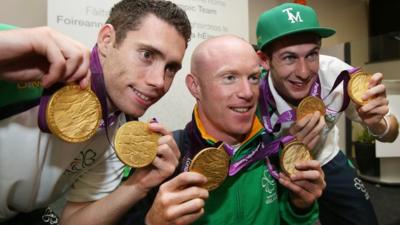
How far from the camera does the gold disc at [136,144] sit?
34.1 inches

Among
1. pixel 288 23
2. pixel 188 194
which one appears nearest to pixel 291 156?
pixel 188 194

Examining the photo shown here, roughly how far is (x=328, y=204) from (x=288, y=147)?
96 centimetres

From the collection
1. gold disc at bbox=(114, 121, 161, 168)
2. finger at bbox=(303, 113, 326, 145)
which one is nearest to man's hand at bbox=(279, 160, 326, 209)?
finger at bbox=(303, 113, 326, 145)

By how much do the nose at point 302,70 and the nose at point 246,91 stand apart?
349 mm

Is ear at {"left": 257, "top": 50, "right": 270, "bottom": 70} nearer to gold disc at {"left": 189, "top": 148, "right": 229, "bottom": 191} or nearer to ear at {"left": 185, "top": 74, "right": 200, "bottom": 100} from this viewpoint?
ear at {"left": 185, "top": 74, "right": 200, "bottom": 100}

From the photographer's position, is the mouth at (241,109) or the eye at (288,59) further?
the eye at (288,59)

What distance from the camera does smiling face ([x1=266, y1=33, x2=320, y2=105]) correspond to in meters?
1.40

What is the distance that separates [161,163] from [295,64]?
0.84 meters

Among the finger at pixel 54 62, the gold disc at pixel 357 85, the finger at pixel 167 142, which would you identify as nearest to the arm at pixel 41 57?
the finger at pixel 54 62

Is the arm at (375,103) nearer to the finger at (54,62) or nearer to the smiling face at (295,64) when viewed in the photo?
the smiling face at (295,64)

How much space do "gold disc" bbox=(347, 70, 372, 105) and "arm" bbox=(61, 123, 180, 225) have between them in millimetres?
828

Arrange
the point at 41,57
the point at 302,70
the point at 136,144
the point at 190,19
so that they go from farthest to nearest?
the point at 190,19, the point at 302,70, the point at 136,144, the point at 41,57

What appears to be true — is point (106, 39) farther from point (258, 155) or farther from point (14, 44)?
point (258, 155)

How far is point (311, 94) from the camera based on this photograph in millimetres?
1443
